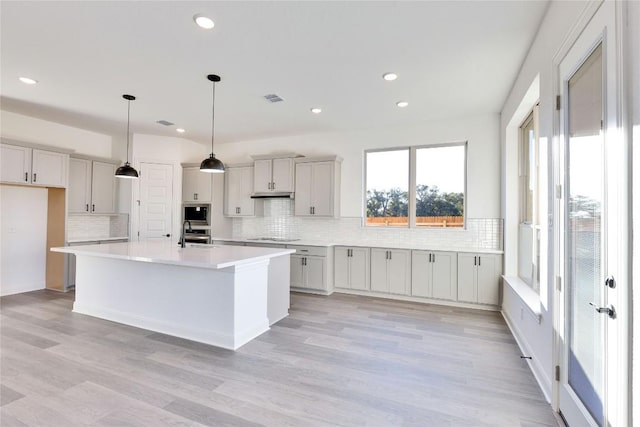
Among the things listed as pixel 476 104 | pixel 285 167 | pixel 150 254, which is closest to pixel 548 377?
pixel 476 104

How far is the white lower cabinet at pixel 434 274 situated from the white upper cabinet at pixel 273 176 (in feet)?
8.64

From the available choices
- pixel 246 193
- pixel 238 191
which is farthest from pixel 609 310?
pixel 238 191

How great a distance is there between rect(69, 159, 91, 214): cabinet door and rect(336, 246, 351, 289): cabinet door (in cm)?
473

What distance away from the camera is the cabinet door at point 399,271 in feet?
16.0

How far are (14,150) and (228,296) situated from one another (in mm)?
4399

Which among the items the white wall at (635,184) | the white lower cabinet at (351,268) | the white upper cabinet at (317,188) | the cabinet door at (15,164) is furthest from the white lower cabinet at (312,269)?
the cabinet door at (15,164)

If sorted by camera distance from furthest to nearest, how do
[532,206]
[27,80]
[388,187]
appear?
1. [388,187]
2. [27,80]
3. [532,206]

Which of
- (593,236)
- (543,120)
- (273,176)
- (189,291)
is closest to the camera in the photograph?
(593,236)

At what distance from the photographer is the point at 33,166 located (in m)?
4.86

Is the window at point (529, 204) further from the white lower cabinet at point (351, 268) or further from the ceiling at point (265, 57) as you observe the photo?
the white lower cabinet at point (351, 268)

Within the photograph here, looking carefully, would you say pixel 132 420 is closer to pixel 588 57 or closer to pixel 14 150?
pixel 588 57

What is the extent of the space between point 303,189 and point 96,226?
425 centimetres

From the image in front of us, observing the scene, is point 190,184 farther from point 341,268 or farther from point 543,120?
point 543,120

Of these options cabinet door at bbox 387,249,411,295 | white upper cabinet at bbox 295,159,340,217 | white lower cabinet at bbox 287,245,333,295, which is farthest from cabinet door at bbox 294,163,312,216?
cabinet door at bbox 387,249,411,295
